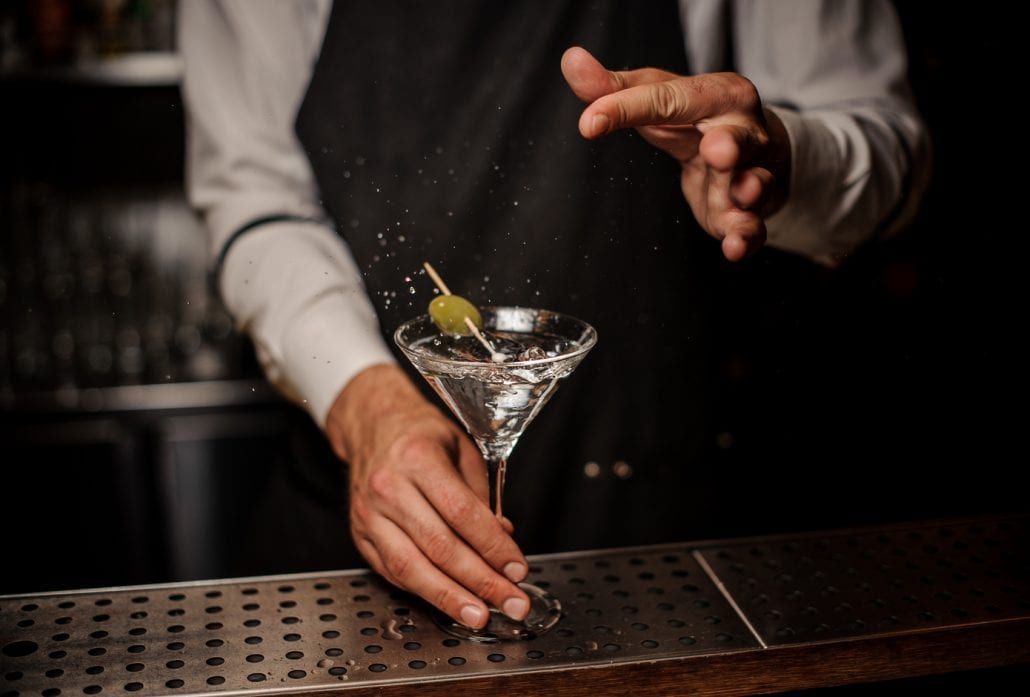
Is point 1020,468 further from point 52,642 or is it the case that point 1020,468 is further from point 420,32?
point 52,642

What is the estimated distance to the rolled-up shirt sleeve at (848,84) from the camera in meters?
1.16

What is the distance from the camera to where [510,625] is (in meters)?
0.99

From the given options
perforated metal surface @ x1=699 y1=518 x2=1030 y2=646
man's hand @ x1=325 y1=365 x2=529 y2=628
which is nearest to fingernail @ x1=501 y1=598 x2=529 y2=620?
man's hand @ x1=325 y1=365 x2=529 y2=628

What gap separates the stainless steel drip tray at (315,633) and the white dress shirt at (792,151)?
290mm

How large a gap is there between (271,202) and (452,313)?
22.8 inches

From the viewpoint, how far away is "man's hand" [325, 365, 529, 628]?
0.99 metres

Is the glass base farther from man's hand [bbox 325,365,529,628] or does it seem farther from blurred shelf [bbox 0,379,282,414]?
blurred shelf [bbox 0,379,282,414]

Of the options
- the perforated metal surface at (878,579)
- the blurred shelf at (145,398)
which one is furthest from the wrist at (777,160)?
the blurred shelf at (145,398)

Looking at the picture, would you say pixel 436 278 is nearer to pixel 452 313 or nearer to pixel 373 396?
pixel 452 313

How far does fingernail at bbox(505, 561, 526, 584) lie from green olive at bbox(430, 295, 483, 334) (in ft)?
0.77

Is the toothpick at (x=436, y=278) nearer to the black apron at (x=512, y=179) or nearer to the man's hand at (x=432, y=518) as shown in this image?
the black apron at (x=512, y=179)

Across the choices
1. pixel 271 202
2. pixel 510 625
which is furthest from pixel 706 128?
pixel 271 202

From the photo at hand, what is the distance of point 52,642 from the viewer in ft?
3.17

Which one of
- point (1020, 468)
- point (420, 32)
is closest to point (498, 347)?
point (420, 32)
